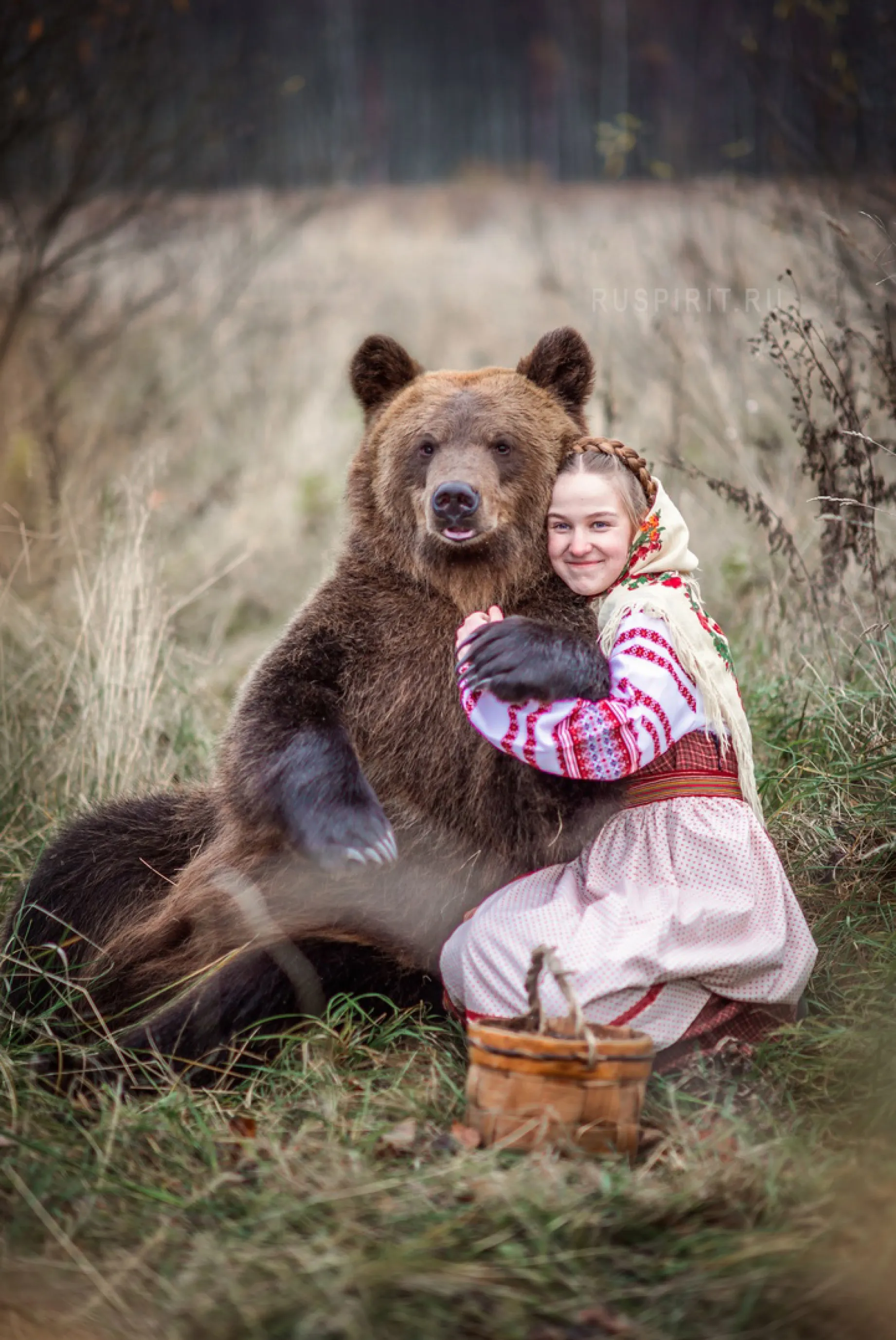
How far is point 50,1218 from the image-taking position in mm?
2465

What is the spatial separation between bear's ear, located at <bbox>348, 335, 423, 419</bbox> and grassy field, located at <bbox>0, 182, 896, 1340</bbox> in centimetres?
55

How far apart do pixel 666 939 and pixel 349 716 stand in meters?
1.05

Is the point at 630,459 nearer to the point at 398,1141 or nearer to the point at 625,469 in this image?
the point at 625,469

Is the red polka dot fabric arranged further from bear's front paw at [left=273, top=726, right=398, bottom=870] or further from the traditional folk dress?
bear's front paw at [left=273, top=726, right=398, bottom=870]

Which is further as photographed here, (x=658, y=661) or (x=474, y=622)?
(x=474, y=622)

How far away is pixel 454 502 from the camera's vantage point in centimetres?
331

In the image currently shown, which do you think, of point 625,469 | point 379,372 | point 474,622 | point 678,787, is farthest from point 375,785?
point 379,372

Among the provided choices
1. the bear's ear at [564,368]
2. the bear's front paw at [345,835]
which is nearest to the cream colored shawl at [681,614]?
the bear's ear at [564,368]

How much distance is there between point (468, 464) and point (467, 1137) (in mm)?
1716

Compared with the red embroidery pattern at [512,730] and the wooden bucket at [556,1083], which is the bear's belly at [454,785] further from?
the wooden bucket at [556,1083]

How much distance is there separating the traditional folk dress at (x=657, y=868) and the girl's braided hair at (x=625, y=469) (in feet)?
0.22

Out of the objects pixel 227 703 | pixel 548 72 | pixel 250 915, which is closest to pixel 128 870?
pixel 250 915

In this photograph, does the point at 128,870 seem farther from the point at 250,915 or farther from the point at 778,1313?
the point at 778,1313

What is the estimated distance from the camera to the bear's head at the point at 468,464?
11.3ft
